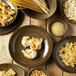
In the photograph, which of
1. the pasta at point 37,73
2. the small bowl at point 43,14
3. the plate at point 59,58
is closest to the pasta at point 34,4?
the small bowl at point 43,14

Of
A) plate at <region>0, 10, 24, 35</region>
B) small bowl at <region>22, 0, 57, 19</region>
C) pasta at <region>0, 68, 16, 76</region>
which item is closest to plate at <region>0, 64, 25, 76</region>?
pasta at <region>0, 68, 16, 76</region>

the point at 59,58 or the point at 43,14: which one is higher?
the point at 43,14

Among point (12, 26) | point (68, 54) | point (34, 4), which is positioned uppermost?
point (34, 4)

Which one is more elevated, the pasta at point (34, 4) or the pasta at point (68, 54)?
the pasta at point (34, 4)

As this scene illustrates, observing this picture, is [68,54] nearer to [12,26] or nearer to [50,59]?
[50,59]

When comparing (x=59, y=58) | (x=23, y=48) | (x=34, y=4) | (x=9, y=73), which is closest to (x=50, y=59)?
(x=59, y=58)

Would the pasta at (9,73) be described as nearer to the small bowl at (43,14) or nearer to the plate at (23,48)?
the plate at (23,48)

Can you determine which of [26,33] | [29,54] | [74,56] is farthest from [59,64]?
[26,33]
